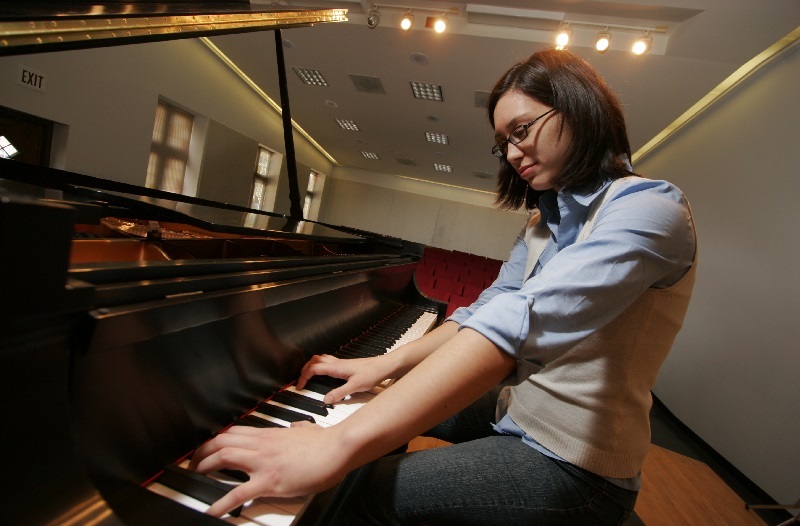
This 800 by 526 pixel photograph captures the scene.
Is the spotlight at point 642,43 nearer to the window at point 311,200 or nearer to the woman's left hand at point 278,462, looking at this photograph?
the woman's left hand at point 278,462

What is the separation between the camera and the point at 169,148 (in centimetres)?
852

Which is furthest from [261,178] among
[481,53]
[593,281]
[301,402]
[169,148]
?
[593,281]

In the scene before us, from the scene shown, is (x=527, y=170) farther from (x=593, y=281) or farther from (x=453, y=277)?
(x=453, y=277)

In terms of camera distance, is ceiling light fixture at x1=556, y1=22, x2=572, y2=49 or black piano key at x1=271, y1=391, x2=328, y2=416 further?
ceiling light fixture at x1=556, y1=22, x2=572, y2=49

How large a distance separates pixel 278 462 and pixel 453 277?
207 inches

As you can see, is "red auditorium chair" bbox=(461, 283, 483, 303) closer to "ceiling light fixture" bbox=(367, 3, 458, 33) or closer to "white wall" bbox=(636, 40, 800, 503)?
"white wall" bbox=(636, 40, 800, 503)

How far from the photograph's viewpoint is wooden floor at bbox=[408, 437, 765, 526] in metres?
2.51

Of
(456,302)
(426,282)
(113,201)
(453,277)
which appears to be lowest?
(456,302)

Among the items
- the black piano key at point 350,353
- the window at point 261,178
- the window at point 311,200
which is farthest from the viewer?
the window at point 311,200

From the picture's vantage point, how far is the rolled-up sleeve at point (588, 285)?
0.68 metres

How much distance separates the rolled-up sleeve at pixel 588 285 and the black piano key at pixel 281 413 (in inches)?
17.9

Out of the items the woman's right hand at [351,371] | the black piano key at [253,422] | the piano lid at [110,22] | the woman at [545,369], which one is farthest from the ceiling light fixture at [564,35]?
the black piano key at [253,422]

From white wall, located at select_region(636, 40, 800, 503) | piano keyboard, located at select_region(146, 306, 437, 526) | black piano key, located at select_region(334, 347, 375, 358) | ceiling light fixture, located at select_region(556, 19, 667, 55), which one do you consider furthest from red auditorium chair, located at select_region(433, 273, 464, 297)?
black piano key, located at select_region(334, 347, 375, 358)

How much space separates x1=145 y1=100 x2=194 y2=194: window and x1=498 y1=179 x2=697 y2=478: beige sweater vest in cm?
895
